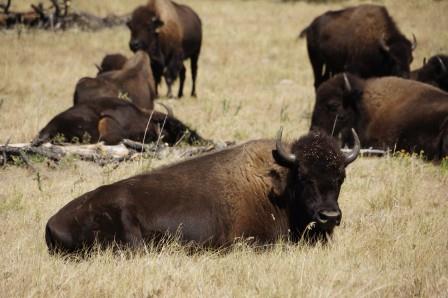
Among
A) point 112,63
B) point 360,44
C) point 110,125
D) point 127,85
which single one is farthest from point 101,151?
point 360,44

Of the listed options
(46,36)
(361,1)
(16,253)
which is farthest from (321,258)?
(361,1)

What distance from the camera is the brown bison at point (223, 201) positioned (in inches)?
229

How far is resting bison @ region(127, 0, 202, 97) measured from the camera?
17750 mm

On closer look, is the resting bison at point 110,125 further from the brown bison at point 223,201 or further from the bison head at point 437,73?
the bison head at point 437,73

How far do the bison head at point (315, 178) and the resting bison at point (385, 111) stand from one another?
170 inches

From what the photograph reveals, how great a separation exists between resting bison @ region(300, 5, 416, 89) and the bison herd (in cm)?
3

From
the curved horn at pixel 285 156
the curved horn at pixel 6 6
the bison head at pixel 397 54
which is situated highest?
the curved horn at pixel 285 156

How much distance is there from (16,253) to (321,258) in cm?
258

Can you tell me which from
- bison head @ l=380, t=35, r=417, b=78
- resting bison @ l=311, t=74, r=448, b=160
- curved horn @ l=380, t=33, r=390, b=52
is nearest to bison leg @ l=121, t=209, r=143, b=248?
resting bison @ l=311, t=74, r=448, b=160

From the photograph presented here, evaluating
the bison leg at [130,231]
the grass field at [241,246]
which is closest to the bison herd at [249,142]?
→ the bison leg at [130,231]

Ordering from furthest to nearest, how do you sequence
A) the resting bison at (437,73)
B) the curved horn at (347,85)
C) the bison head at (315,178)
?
the resting bison at (437,73), the curved horn at (347,85), the bison head at (315,178)

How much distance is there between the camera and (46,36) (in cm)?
2364

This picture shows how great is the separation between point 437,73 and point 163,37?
7.34m

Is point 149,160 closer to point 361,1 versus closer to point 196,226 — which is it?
point 196,226
